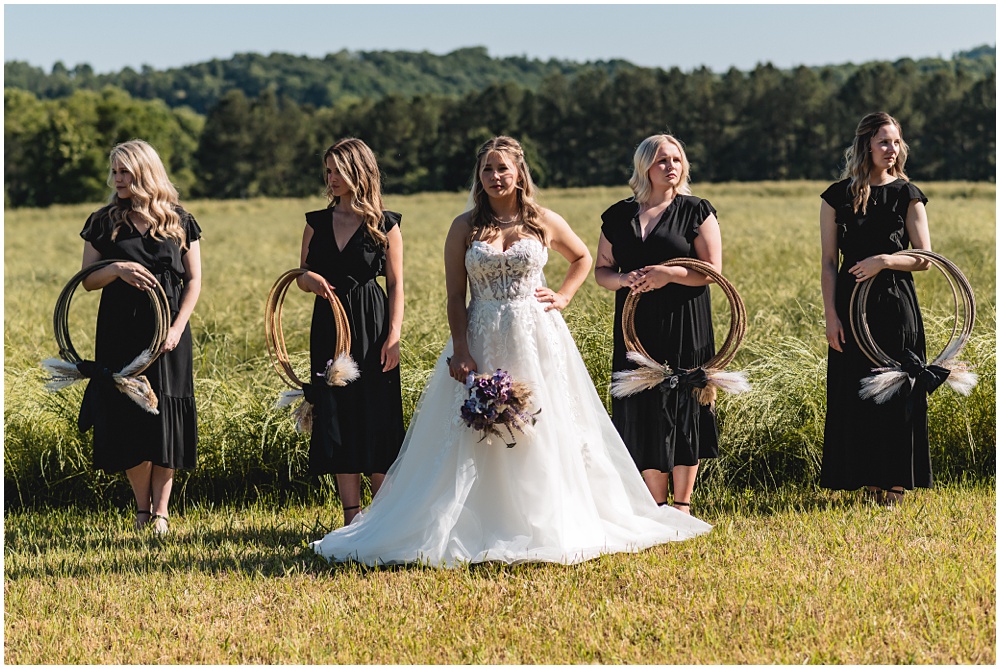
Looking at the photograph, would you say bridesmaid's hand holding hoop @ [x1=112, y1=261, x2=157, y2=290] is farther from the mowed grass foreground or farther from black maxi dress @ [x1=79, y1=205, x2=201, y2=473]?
the mowed grass foreground

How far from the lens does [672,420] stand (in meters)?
6.13

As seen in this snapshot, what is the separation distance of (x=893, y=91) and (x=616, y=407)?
8348 cm

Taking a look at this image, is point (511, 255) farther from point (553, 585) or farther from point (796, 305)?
point (796, 305)

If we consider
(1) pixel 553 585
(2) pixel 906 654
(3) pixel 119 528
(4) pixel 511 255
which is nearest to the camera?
(2) pixel 906 654

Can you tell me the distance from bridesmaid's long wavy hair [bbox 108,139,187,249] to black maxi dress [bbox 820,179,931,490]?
4.12m

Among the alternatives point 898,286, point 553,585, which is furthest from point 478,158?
point 898,286

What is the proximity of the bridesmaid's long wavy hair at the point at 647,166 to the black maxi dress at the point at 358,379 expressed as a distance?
1.48m

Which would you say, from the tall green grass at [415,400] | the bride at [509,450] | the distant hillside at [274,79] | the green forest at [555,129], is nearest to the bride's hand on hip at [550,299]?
the bride at [509,450]

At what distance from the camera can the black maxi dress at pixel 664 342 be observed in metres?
6.08

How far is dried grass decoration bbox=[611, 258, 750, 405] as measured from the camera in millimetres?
5945

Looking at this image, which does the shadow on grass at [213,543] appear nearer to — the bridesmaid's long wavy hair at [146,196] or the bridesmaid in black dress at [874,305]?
the bridesmaid in black dress at [874,305]

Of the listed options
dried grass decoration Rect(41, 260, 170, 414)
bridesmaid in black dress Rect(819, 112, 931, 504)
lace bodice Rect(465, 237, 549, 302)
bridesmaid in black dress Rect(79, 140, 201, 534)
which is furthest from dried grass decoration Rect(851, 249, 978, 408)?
dried grass decoration Rect(41, 260, 170, 414)

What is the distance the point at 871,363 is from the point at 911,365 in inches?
9.1

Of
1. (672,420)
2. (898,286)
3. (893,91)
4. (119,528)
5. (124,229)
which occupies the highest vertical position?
(893,91)
